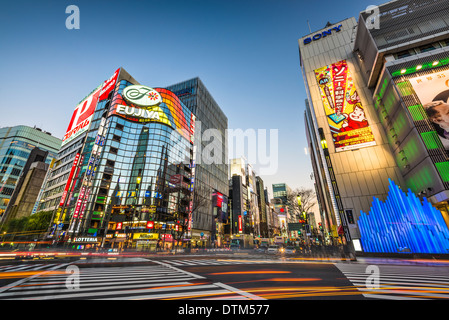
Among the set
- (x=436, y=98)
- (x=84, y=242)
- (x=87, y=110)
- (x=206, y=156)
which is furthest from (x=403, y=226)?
(x=87, y=110)

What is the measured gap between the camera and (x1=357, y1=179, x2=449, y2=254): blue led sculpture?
18.8 meters

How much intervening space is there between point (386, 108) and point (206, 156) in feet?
180

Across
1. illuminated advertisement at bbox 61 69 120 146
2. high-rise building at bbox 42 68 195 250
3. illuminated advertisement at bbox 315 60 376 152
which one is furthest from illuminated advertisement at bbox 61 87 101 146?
illuminated advertisement at bbox 315 60 376 152

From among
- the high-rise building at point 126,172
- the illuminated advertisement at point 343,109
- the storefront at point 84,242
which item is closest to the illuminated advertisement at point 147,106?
the high-rise building at point 126,172

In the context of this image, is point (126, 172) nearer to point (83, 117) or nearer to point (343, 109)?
point (83, 117)

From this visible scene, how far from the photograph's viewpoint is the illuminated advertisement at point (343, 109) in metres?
28.5

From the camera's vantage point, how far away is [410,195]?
2098 centimetres

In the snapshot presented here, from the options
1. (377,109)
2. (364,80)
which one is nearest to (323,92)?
(364,80)

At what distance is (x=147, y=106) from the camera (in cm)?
5534

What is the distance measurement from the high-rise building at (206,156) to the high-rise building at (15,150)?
6893 centimetres

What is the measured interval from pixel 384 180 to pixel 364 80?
17.3 meters

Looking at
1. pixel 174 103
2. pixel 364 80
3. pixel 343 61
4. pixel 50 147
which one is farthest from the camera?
pixel 50 147

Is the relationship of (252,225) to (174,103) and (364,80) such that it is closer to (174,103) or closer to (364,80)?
(174,103)

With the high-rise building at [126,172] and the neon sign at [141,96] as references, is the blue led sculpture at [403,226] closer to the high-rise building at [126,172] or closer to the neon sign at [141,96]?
the high-rise building at [126,172]
